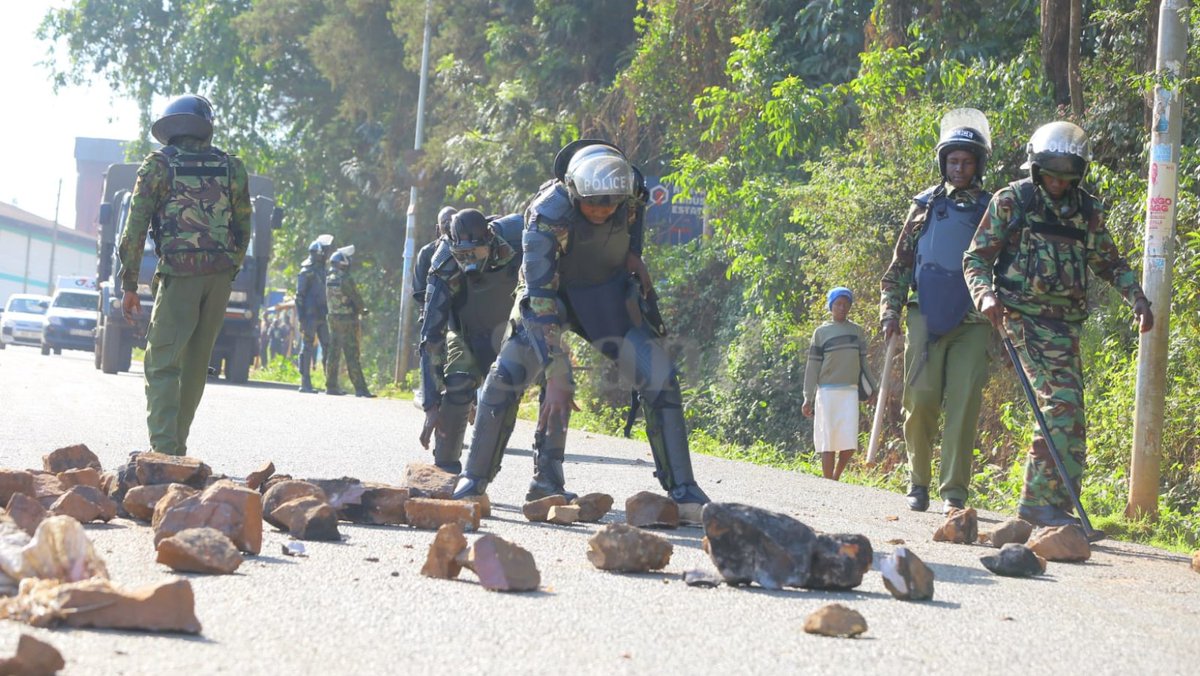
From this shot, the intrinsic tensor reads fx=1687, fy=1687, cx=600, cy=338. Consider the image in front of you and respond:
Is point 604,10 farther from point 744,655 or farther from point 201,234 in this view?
point 744,655

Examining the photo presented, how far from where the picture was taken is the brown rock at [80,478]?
7.00m

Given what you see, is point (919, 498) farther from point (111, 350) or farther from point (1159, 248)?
point (111, 350)

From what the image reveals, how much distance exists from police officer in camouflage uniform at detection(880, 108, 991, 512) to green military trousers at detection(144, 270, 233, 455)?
140 inches

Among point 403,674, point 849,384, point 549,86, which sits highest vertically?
point 549,86

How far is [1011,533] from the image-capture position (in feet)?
23.9

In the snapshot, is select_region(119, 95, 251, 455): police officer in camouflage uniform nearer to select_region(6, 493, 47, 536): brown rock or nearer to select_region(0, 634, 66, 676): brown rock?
select_region(6, 493, 47, 536): brown rock

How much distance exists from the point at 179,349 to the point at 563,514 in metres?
2.51

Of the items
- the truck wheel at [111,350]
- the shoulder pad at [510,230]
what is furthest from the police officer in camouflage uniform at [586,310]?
the truck wheel at [111,350]

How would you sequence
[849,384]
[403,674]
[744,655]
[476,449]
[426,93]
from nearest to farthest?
[403,674] → [744,655] → [476,449] → [849,384] → [426,93]

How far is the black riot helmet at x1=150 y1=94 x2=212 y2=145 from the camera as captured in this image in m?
8.95

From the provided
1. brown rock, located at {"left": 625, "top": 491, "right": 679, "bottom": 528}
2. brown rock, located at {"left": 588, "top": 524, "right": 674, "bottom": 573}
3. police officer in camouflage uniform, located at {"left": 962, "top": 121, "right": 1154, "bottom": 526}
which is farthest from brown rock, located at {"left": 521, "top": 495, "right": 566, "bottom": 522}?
police officer in camouflage uniform, located at {"left": 962, "top": 121, "right": 1154, "bottom": 526}

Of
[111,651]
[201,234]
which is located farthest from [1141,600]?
[201,234]

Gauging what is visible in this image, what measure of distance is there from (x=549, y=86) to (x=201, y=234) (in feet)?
57.8

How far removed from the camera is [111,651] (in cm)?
402
